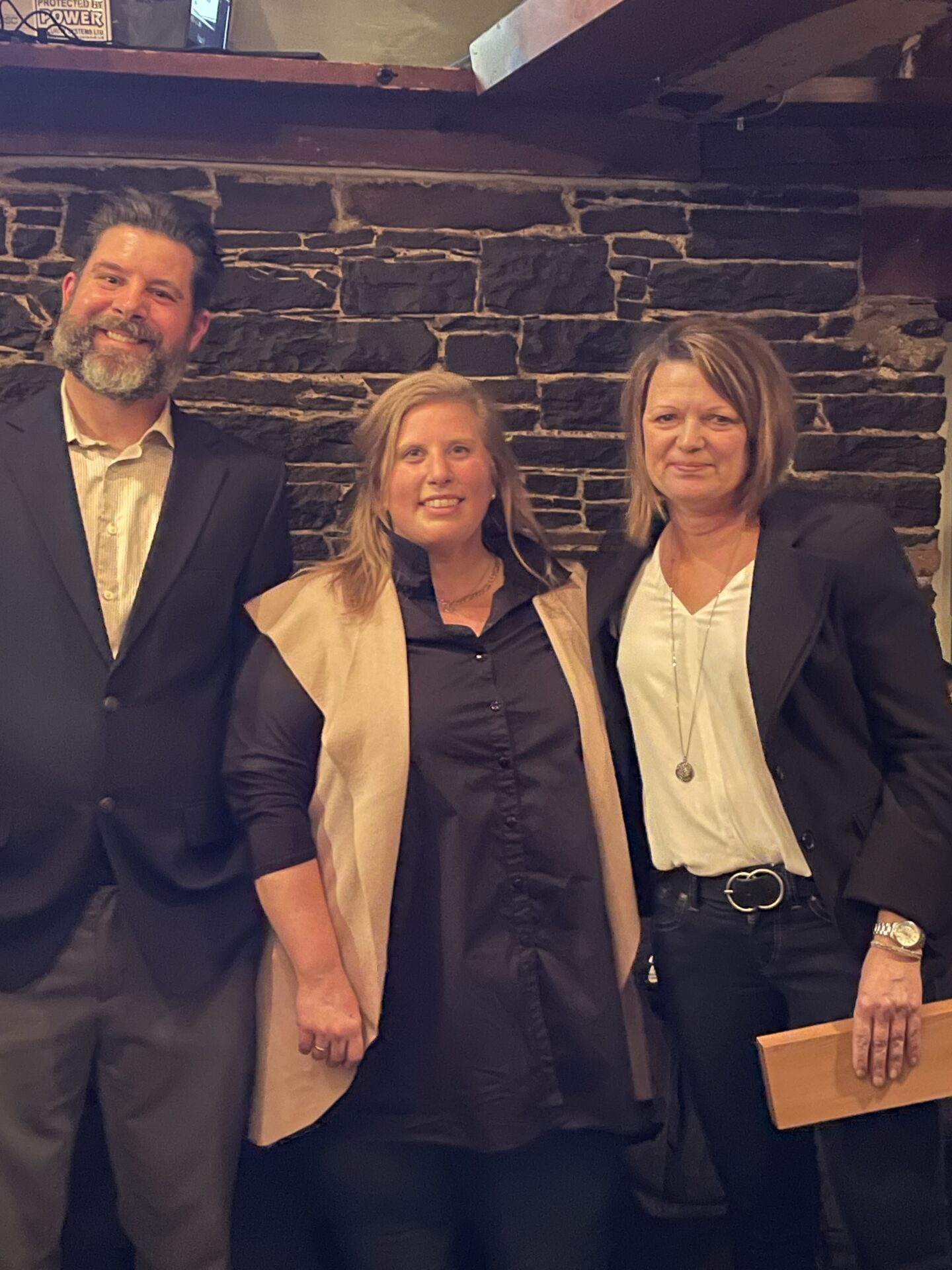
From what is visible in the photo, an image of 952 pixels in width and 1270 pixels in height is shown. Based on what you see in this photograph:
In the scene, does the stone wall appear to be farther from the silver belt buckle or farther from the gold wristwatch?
the gold wristwatch

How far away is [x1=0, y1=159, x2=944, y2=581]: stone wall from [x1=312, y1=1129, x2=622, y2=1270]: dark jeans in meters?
1.65

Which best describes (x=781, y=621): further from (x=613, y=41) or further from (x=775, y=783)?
(x=613, y=41)

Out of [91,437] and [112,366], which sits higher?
[112,366]

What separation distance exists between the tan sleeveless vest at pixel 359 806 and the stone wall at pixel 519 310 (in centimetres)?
120

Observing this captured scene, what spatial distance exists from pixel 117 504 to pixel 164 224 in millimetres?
535

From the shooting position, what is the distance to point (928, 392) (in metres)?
3.04

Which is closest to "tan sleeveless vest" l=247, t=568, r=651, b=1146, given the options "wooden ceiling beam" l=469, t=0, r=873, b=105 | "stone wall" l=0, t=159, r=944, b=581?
"stone wall" l=0, t=159, r=944, b=581

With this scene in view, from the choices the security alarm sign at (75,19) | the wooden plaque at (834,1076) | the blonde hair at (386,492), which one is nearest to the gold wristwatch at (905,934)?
the wooden plaque at (834,1076)

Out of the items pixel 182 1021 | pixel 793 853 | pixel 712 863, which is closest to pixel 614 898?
pixel 712 863

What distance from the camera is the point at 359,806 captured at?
1688mm

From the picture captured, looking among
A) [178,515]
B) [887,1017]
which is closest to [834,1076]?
[887,1017]

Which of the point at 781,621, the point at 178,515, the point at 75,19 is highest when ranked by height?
the point at 75,19

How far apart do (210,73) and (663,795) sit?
82.0 inches

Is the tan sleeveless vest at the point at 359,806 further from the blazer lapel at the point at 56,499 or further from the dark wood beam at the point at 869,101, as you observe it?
the dark wood beam at the point at 869,101
